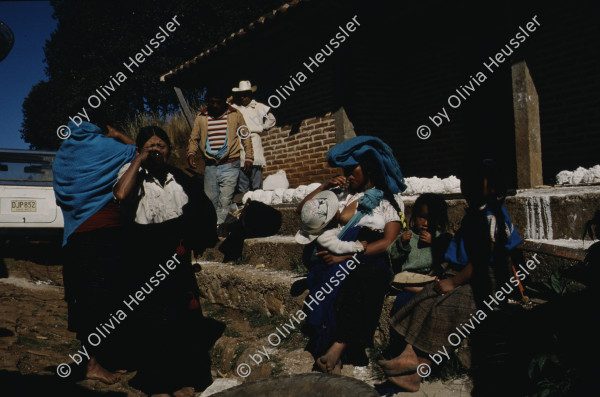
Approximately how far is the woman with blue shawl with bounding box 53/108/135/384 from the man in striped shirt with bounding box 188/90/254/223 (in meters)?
2.45

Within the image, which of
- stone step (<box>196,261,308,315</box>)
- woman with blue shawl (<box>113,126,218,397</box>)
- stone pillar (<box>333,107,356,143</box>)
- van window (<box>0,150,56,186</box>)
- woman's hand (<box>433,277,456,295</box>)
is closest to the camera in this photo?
woman's hand (<box>433,277,456,295</box>)

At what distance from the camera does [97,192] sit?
341 cm

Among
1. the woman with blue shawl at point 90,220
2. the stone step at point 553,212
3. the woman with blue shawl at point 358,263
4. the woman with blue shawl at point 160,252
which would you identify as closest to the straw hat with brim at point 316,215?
the woman with blue shawl at point 358,263

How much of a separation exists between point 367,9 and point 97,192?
516cm

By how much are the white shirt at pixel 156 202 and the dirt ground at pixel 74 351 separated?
129cm

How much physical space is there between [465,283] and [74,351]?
3.50 metres

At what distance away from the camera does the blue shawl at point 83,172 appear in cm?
339

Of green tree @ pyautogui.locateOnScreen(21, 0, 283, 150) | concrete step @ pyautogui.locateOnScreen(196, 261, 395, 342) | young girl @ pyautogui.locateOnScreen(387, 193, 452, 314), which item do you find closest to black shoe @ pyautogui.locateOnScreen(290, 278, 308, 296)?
concrete step @ pyautogui.locateOnScreen(196, 261, 395, 342)

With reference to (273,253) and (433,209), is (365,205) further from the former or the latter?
(273,253)

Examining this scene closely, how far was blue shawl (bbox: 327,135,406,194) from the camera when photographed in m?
3.28

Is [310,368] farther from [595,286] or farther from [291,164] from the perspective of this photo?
[291,164]

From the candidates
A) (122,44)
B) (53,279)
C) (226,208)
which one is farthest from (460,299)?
(122,44)

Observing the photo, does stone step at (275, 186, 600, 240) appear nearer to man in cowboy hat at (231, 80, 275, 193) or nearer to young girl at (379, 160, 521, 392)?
young girl at (379, 160, 521, 392)

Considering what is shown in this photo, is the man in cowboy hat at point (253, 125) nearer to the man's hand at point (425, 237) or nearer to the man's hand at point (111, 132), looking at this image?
the man's hand at point (111, 132)
